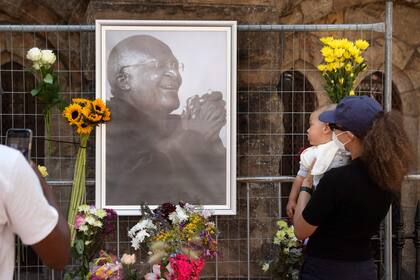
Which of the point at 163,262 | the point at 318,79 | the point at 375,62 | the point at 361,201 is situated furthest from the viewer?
the point at 375,62

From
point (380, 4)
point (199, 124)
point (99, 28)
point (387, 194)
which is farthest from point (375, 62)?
point (387, 194)

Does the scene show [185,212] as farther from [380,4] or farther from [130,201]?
[380,4]

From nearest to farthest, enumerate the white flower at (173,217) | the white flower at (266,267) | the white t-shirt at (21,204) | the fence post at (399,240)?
the white t-shirt at (21,204) → the white flower at (173,217) → the white flower at (266,267) → the fence post at (399,240)

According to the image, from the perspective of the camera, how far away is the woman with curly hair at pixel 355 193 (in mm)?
2771

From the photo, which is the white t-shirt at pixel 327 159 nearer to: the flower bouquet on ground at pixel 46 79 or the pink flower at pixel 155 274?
the pink flower at pixel 155 274

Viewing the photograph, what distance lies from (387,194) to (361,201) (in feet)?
0.53

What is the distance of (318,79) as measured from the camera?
6.23 metres

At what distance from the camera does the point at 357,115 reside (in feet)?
9.53

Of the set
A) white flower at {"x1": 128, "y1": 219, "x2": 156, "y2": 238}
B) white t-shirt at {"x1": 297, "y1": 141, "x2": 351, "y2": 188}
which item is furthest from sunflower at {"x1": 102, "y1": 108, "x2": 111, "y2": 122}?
white t-shirt at {"x1": 297, "y1": 141, "x2": 351, "y2": 188}

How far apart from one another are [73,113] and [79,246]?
0.84m

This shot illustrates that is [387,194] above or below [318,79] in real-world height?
below

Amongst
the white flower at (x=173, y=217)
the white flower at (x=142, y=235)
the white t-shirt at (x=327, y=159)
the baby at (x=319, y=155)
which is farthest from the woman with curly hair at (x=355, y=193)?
the white flower at (x=142, y=235)

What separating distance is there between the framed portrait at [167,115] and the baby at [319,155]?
0.49 m

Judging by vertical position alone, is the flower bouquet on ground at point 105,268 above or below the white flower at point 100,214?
below
